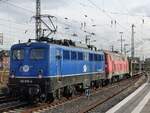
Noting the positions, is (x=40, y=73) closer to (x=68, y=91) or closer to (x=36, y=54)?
(x=36, y=54)

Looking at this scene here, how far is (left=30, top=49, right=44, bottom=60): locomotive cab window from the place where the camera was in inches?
912

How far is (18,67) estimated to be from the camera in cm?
2338

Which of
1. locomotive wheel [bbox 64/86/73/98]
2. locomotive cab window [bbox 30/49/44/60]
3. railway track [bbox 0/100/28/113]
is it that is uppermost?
locomotive cab window [bbox 30/49/44/60]

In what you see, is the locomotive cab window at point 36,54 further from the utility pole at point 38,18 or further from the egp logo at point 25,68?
the utility pole at point 38,18

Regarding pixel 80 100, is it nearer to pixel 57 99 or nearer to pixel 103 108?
pixel 57 99

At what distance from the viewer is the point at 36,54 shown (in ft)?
76.8

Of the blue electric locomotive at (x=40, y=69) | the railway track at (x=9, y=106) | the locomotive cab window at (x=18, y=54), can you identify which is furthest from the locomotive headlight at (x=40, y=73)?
the railway track at (x=9, y=106)

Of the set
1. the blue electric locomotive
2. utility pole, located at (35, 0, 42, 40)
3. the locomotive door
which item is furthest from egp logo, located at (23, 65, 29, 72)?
utility pole, located at (35, 0, 42, 40)

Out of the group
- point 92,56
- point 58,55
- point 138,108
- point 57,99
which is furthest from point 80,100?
point 92,56

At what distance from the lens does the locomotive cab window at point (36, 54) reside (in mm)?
23156

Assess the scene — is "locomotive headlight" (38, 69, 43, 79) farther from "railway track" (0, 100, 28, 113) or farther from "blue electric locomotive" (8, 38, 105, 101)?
"railway track" (0, 100, 28, 113)

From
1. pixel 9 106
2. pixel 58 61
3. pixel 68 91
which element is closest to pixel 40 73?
pixel 58 61

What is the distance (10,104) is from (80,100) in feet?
15.8

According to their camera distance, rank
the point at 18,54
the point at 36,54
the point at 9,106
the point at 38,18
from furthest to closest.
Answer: the point at 38,18 < the point at 18,54 < the point at 36,54 < the point at 9,106
